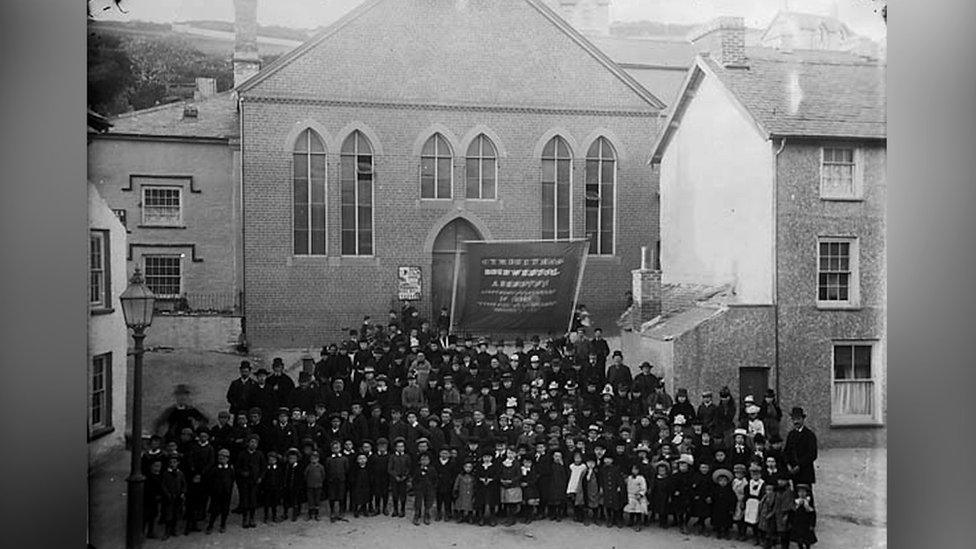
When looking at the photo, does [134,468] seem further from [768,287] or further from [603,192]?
[768,287]

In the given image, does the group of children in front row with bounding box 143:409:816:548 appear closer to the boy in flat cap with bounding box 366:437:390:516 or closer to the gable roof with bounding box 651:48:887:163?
the boy in flat cap with bounding box 366:437:390:516

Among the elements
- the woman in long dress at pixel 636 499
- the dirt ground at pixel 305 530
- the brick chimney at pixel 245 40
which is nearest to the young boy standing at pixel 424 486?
the dirt ground at pixel 305 530

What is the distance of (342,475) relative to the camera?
597 centimetres

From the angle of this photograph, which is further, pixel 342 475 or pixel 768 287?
pixel 768 287

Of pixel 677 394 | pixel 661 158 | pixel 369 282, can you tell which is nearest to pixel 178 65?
pixel 369 282

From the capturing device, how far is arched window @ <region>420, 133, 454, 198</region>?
20.6 ft

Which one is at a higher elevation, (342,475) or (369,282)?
(369,282)

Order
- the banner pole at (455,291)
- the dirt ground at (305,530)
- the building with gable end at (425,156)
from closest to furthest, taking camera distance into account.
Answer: the dirt ground at (305,530)
the building with gable end at (425,156)
the banner pole at (455,291)

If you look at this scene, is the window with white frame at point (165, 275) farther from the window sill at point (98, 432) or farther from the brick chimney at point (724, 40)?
the brick chimney at point (724, 40)

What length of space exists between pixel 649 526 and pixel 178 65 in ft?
15.1

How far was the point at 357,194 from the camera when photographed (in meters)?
6.23

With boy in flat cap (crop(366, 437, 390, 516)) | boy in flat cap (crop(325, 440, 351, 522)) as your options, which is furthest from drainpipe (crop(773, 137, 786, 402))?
boy in flat cap (crop(325, 440, 351, 522))

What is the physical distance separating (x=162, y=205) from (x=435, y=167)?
1908 millimetres

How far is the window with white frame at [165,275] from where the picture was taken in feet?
19.3
